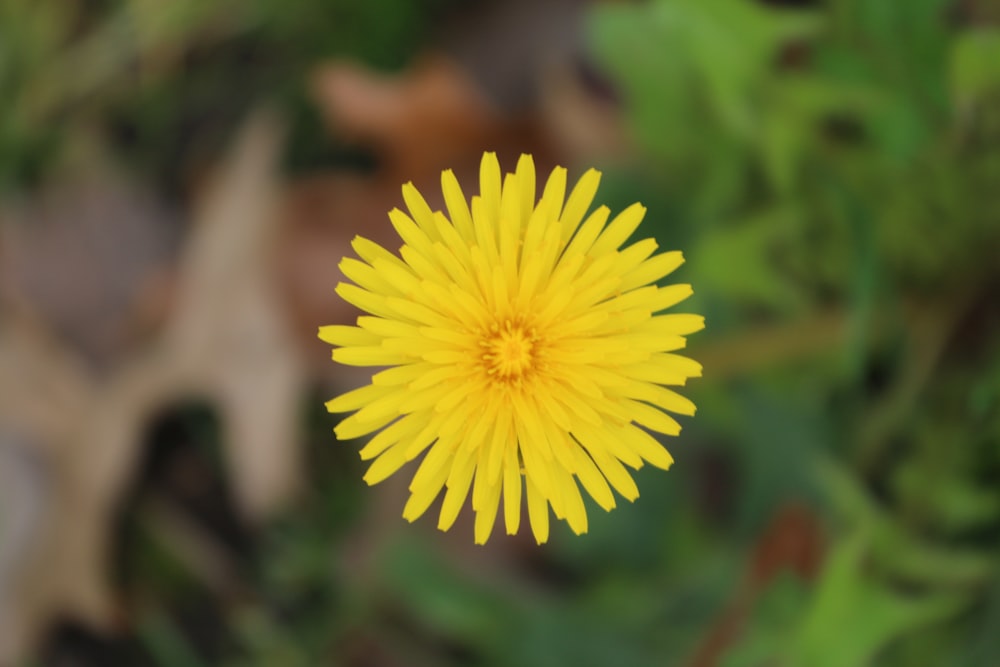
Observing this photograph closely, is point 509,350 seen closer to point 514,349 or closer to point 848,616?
point 514,349

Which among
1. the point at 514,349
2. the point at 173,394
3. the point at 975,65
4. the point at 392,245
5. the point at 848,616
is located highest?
the point at 392,245

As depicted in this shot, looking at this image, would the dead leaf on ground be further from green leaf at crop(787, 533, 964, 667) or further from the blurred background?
green leaf at crop(787, 533, 964, 667)

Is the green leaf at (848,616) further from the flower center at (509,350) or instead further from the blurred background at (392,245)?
the flower center at (509,350)

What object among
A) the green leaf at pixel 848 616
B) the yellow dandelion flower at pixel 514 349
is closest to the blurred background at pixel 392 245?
the green leaf at pixel 848 616

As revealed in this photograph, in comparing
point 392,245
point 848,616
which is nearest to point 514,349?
point 848,616

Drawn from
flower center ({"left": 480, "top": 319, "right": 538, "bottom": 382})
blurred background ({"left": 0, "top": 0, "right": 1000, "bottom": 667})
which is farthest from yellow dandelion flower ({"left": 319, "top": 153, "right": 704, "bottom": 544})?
blurred background ({"left": 0, "top": 0, "right": 1000, "bottom": 667})

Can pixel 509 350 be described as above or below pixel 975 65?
below

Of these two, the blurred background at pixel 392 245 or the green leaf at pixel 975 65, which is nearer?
the green leaf at pixel 975 65
